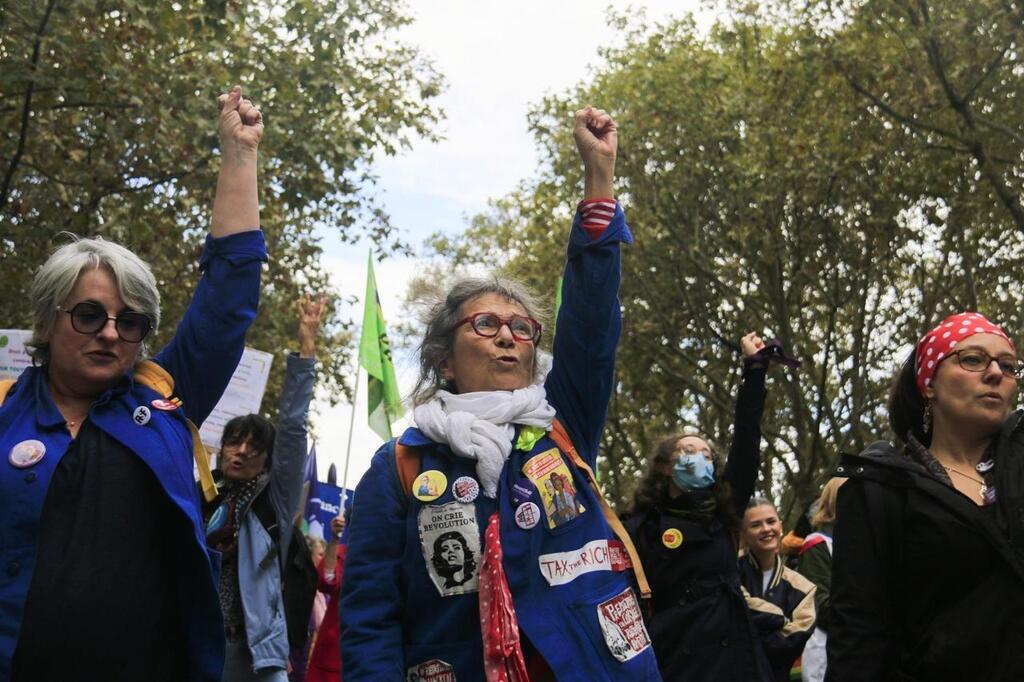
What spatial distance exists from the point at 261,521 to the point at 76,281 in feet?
10.9

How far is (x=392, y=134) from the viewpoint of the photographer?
15.2m

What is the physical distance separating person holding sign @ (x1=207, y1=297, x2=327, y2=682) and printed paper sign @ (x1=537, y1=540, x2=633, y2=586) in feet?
9.62

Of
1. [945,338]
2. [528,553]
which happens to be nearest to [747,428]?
[945,338]

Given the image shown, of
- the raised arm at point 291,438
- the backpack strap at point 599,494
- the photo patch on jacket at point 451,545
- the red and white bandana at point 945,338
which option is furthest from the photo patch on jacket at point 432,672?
the raised arm at point 291,438

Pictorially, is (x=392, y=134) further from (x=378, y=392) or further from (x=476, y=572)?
(x=476, y=572)

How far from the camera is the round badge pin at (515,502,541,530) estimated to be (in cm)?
345

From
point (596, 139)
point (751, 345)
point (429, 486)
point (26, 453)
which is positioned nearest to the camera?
point (26, 453)

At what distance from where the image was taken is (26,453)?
10.2 ft

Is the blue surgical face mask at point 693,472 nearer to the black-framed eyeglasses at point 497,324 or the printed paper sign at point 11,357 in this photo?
the black-framed eyeglasses at point 497,324

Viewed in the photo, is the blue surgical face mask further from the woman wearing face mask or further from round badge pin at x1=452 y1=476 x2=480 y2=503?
round badge pin at x1=452 y1=476 x2=480 y2=503

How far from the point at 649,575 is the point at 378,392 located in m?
6.34

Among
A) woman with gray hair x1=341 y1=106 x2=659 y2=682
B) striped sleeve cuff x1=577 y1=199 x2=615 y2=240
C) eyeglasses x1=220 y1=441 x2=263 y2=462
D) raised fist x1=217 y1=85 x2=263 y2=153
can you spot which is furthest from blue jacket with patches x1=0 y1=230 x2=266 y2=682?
eyeglasses x1=220 y1=441 x2=263 y2=462

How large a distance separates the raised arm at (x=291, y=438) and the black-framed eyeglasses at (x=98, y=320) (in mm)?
2954

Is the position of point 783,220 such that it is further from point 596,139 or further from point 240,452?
point 596,139
